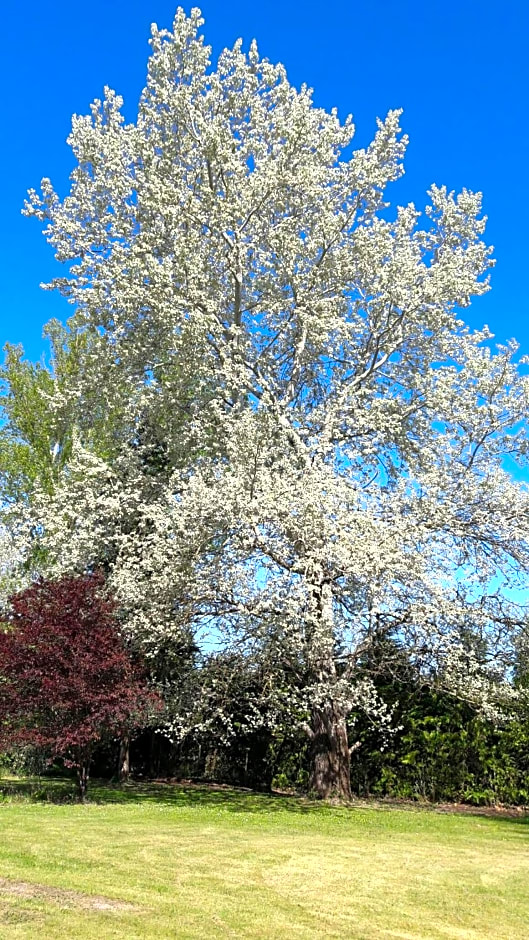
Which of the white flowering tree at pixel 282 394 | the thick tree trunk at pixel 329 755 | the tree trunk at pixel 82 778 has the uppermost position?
the white flowering tree at pixel 282 394

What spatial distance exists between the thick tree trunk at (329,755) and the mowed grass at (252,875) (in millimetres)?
2187

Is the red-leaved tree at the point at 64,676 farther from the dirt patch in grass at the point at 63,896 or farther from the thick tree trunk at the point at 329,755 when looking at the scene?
the dirt patch in grass at the point at 63,896

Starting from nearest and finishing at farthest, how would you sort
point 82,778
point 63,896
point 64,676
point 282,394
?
point 63,896 < point 64,676 < point 82,778 < point 282,394

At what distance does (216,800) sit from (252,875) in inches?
278

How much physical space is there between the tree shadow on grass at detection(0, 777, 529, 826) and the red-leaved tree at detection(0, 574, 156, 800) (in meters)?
1.04

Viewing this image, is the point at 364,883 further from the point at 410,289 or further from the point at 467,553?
the point at 410,289

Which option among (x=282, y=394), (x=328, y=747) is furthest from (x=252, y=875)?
(x=282, y=394)

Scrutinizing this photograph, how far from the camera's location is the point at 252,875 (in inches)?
262

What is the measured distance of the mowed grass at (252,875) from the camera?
496 centimetres

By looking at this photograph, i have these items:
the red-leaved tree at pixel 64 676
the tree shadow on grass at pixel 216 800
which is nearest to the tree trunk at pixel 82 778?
the red-leaved tree at pixel 64 676

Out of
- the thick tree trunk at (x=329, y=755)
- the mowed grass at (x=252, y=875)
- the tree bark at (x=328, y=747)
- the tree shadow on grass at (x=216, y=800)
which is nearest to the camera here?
the mowed grass at (x=252, y=875)

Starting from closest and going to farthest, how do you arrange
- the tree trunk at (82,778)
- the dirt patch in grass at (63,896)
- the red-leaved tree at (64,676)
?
1. the dirt patch in grass at (63,896)
2. the red-leaved tree at (64,676)
3. the tree trunk at (82,778)

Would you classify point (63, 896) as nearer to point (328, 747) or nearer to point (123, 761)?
point (328, 747)

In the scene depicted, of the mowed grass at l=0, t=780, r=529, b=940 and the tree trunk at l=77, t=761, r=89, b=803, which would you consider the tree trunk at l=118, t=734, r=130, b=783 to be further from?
the mowed grass at l=0, t=780, r=529, b=940
